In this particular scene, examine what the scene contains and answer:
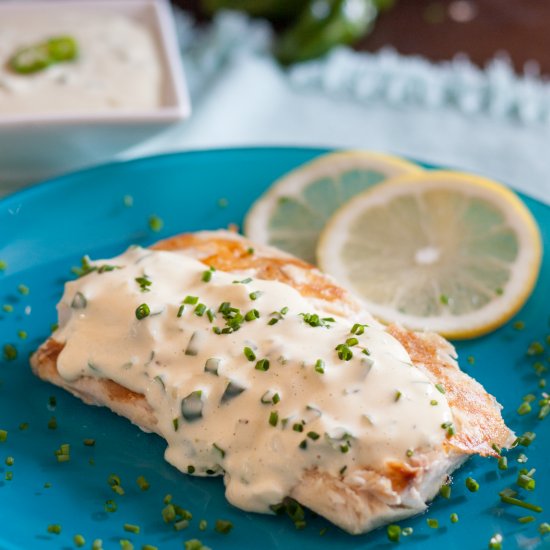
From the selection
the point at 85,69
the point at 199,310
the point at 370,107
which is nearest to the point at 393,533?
the point at 199,310

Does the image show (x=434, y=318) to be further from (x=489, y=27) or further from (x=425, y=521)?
(x=489, y=27)

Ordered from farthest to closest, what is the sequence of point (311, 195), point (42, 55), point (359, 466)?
point (42, 55)
point (311, 195)
point (359, 466)

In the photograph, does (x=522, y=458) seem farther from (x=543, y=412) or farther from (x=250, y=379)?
(x=250, y=379)

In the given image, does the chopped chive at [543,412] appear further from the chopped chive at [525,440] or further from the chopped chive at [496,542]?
the chopped chive at [496,542]

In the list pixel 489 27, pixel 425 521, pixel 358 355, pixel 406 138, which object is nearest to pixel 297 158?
pixel 406 138

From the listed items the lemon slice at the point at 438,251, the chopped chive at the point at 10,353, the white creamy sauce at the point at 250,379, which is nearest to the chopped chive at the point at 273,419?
the white creamy sauce at the point at 250,379
